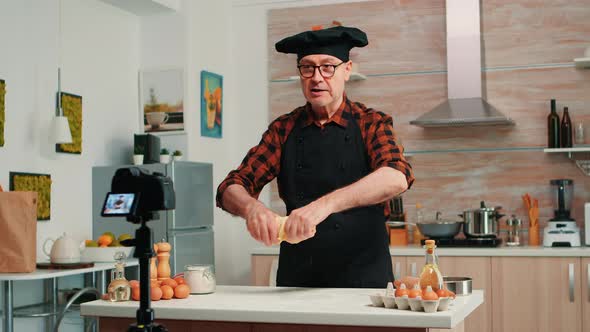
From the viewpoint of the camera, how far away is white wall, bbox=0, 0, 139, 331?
4.45 meters

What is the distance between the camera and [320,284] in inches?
104

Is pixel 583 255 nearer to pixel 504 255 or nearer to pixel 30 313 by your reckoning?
pixel 504 255

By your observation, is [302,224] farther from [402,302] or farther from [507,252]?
[507,252]

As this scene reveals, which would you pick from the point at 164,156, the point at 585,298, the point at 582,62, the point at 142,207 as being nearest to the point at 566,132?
the point at 582,62

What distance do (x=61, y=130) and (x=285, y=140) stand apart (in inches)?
86.5

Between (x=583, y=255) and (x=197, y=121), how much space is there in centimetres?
250

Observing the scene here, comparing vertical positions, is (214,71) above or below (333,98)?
above

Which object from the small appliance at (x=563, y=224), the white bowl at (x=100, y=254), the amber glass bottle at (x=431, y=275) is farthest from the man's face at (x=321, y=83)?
the small appliance at (x=563, y=224)

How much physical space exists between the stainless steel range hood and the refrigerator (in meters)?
1.37

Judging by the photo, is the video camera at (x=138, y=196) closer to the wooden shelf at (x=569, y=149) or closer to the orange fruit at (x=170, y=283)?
the orange fruit at (x=170, y=283)

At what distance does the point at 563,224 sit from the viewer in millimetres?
4875

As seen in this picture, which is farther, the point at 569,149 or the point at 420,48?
the point at 420,48

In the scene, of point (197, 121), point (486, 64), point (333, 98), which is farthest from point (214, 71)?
point (333, 98)

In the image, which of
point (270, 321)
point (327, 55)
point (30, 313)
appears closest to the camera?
point (270, 321)
